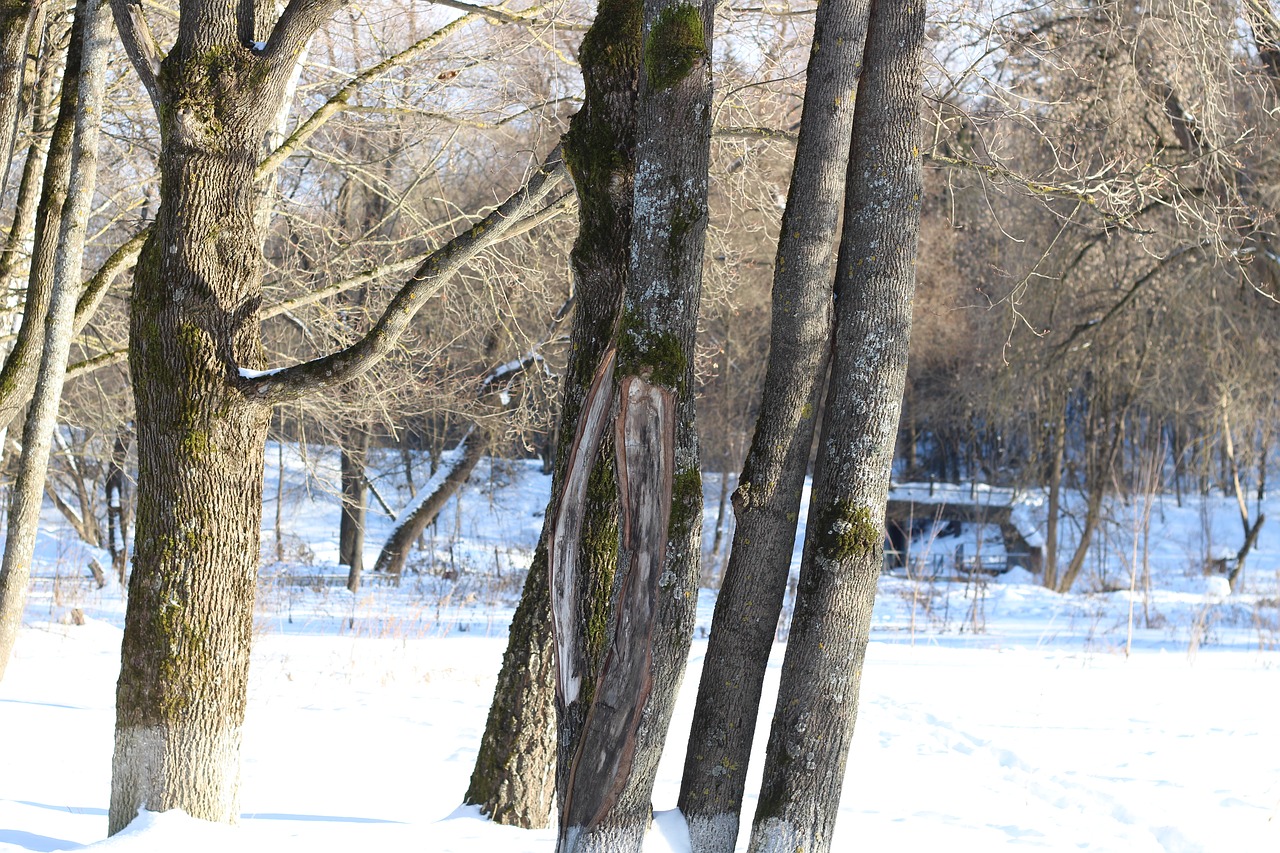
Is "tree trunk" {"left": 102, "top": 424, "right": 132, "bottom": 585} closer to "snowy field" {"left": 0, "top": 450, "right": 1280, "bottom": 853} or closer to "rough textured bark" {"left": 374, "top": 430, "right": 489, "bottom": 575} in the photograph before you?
"snowy field" {"left": 0, "top": 450, "right": 1280, "bottom": 853}

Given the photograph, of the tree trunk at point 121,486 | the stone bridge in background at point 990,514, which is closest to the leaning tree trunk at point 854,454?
the tree trunk at point 121,486

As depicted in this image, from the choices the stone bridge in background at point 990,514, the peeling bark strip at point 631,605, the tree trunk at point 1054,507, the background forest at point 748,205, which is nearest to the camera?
the peeling bark strip at point 631,605

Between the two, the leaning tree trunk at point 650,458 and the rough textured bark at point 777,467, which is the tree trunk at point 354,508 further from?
the leaning tree trunk at point 650,458

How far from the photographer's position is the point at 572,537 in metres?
3.33

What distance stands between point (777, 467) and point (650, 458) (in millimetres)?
488

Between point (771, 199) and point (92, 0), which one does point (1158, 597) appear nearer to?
point (771, 199)

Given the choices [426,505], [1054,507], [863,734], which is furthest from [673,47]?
[1054,507]

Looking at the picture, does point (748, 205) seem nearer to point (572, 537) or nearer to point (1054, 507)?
point (572, 537)

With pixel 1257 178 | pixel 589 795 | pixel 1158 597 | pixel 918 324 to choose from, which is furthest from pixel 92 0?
pixel 918 324

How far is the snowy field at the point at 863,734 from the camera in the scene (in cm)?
493

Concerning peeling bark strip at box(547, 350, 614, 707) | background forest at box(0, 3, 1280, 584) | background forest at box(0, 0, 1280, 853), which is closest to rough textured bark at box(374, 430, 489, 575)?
background forest at box(0, 3, 1280, 584)

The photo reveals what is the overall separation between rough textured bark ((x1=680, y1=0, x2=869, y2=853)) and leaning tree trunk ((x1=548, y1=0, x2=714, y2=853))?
0.83 feet

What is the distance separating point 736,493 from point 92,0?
15.0 feet

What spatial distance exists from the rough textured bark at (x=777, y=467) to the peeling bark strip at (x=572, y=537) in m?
0.47
